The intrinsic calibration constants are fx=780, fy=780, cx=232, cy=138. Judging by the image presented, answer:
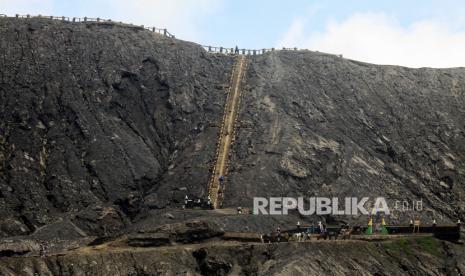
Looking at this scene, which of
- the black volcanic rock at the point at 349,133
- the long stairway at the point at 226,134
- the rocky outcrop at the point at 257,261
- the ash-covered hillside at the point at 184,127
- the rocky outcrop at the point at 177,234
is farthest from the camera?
the black volcanic rock at the point at 349,133

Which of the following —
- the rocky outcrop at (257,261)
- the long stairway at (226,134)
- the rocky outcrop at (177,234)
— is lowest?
the rocky outcrop at (257,261)

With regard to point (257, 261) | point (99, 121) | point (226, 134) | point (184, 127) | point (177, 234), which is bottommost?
point (257, 261)

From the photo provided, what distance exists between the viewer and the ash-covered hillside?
71625 millimetres

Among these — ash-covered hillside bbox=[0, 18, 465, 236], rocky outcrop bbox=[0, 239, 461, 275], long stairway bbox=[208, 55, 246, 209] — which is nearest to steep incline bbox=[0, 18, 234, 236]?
ash-covered hillside bbox=[0, 18, 465, 236]

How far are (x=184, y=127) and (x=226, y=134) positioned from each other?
4.79 metres

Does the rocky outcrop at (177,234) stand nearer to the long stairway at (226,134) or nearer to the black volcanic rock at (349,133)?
→ the long stairway at (226,134)

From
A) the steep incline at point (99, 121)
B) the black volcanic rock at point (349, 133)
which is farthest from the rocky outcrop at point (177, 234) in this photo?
the black volcanic rock at point (349, 133)

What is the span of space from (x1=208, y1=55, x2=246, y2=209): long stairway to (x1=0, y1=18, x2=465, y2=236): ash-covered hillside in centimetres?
74

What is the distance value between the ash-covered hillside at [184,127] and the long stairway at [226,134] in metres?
0.74

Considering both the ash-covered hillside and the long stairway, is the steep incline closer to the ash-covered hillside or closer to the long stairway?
the ash-covered hillside

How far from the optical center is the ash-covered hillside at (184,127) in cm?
7162

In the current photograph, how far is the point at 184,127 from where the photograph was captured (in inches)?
3300

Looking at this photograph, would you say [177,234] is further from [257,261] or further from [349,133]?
[349,133]

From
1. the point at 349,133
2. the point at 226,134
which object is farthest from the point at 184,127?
the point at 349,133
